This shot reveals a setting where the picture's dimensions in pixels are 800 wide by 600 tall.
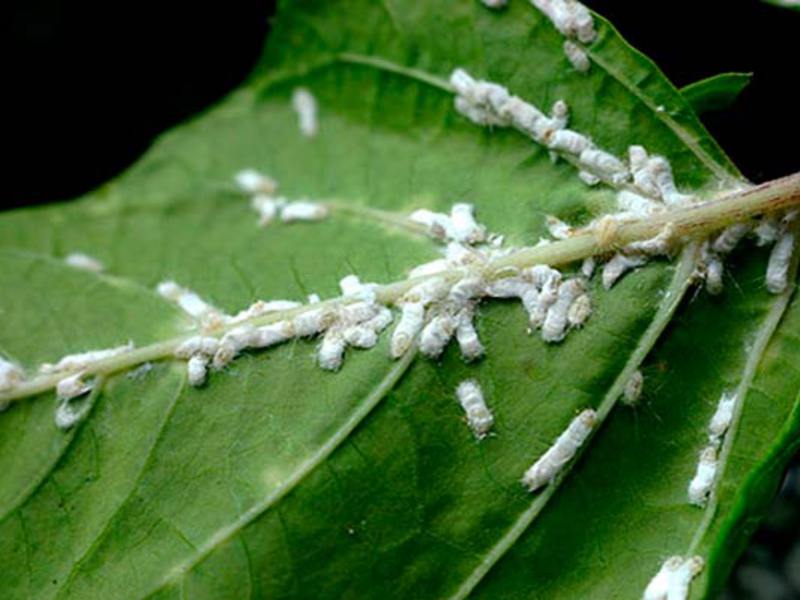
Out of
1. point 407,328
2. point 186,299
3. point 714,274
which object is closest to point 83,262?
point 186,299

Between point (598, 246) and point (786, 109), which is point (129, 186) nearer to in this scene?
point (598, 246)

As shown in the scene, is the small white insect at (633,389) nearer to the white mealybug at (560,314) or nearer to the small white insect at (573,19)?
the white mealybug at (560,314)

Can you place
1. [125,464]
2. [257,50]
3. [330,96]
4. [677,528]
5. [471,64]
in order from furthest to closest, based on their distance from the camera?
[257,50], [330,96], [471,64], [125,464], [677,528]

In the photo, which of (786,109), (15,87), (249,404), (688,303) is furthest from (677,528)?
(15,87)

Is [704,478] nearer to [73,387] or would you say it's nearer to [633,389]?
[633,389]

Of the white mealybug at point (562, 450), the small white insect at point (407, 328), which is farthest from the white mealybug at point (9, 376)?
the white mealybug at point (562, 450)

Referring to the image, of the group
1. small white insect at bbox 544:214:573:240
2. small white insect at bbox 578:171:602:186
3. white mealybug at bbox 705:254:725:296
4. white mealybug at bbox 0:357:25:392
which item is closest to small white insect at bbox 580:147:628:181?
small white insect at bbox 578:171:602:186

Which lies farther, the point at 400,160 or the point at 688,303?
the point at 400,160

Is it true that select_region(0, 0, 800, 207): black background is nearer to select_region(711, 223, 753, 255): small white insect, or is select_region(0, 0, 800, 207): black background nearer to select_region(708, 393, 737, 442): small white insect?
select_region(711, 223, 753, 255): small white insect

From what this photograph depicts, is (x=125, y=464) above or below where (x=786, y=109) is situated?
below
